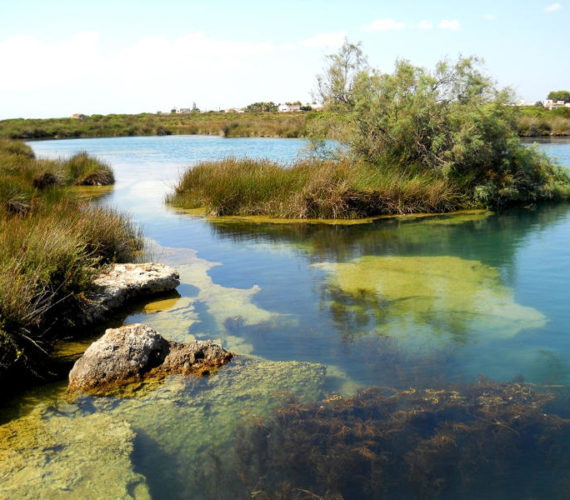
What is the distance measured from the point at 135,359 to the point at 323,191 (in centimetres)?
801

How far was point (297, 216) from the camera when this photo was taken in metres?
12.4

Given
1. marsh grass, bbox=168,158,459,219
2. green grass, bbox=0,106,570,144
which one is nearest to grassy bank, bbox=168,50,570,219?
marsh grass, bbox=168,158,459,219

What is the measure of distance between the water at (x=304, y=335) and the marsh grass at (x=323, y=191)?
61.9 inches

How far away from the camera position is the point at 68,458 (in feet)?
12.0

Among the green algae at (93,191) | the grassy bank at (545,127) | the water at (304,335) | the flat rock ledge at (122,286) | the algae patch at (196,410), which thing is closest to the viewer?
the algae patch at (196,410)

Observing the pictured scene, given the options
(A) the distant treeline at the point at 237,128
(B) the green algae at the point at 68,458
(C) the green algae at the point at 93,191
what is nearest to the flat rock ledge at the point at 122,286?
(B) the green algae at the point at 68,458

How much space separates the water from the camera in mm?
3695

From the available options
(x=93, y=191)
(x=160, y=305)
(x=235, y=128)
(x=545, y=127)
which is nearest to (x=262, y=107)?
(x=235, y=128)

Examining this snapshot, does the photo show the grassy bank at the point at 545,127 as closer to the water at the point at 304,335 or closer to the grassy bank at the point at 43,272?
the water at the point at 304,335

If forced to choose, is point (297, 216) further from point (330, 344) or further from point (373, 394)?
point (373, 394)

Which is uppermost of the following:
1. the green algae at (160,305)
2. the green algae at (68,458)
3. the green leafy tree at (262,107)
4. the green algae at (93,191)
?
the green leafy tree at (262,107)

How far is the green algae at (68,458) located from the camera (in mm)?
3367

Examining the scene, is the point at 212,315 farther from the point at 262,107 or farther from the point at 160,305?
the point at 262,107

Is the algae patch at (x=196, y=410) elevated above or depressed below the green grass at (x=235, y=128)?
below
